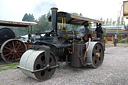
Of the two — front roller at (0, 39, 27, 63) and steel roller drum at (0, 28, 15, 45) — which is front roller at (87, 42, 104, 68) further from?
steel roller drum at (0, 28, 15, 45)

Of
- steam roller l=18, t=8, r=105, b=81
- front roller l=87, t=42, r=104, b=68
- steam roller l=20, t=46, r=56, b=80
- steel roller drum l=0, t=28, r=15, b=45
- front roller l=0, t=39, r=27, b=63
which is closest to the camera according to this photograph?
steam roller l=20, t=46, r=56, b=80

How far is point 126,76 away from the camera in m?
4.17

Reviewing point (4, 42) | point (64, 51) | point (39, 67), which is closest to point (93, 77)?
point (64, 51)

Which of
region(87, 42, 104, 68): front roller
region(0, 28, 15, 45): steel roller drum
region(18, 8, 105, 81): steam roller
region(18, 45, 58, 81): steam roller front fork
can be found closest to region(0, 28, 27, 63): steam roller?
region(0, 28, 15, 45): steel roller drum

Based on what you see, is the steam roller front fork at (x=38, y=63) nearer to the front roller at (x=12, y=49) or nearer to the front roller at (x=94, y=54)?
the front roller at (x=94, y=54)

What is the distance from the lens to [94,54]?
5.12 metres

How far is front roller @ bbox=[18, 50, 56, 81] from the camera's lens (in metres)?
3.45

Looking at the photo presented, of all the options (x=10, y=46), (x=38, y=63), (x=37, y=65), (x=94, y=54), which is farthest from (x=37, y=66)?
(x=10, y=46)

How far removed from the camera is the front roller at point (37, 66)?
3.45 meters

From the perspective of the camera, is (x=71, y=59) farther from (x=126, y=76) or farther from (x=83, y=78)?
(x=126, y=76)

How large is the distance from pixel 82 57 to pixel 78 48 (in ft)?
1.20

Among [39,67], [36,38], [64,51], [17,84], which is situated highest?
[36,38]

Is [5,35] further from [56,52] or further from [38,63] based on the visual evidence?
[38,63]

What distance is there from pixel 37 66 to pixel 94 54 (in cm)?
233
